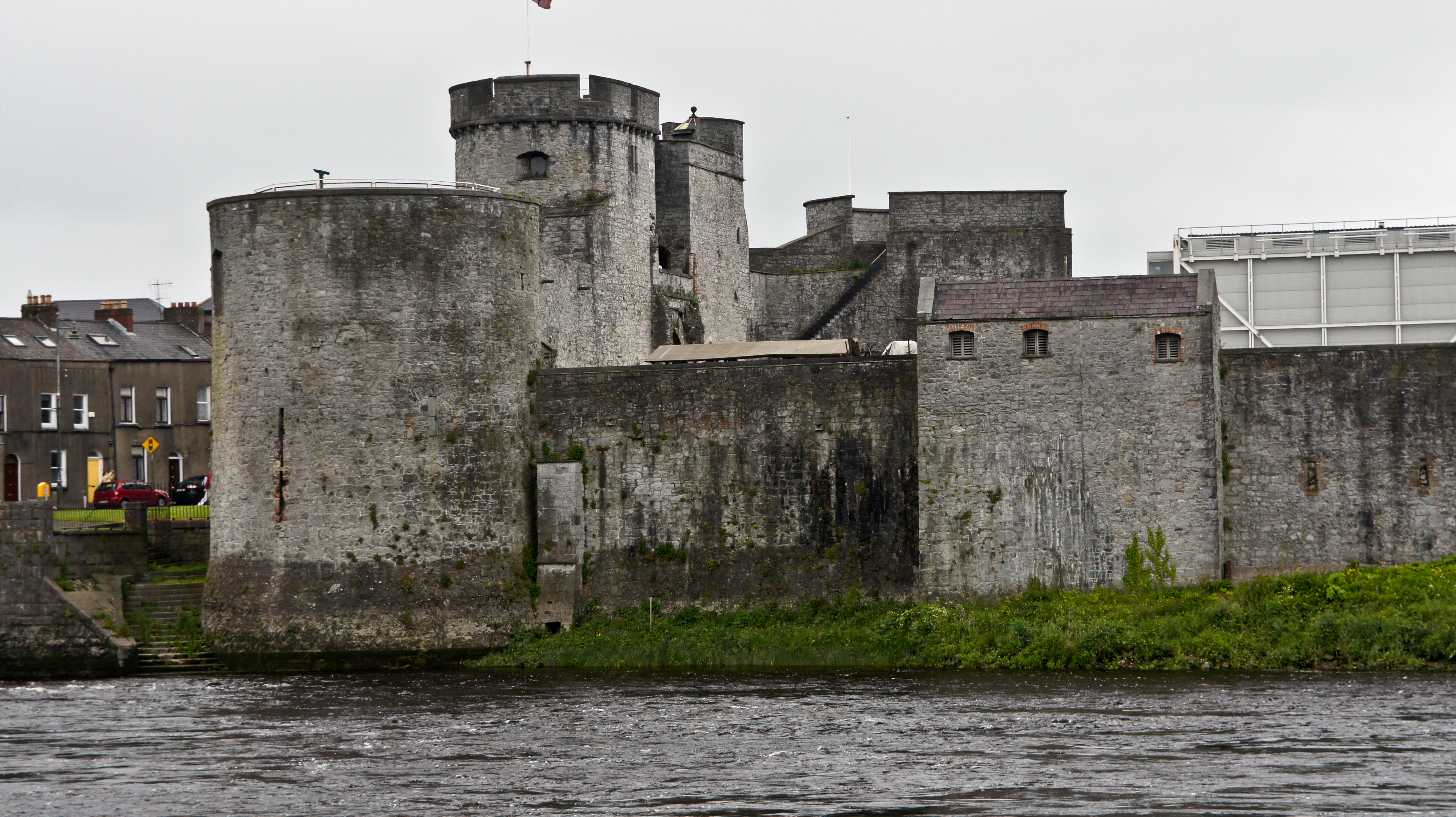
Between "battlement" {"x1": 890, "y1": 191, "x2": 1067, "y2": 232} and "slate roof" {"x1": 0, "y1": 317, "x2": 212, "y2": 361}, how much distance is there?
2120cm

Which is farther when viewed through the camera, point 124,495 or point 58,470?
point 58,470

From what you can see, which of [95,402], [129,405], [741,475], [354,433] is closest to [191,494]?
[95,402]

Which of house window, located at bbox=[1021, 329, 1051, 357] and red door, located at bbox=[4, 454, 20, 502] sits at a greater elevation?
house window, located at bbox=[1021, 329, 1051, 357]

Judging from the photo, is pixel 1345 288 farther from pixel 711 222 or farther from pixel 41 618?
pixel 41 618

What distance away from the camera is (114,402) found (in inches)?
2283

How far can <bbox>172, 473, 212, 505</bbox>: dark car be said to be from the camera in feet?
169

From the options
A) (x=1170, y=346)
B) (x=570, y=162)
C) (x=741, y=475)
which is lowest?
(x=741, y=475)

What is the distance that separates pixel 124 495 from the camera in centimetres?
5162

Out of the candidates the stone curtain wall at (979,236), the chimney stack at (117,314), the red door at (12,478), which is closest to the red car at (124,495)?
the red door at (12,478)

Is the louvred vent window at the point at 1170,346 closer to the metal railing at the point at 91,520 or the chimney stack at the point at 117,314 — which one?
the metal railing at the point at 91,520

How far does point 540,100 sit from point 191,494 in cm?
1683

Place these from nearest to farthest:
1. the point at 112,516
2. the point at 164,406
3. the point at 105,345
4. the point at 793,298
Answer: the point at 112,516 < the point at 793,298 < the point at 105,345 < the point at 164,406

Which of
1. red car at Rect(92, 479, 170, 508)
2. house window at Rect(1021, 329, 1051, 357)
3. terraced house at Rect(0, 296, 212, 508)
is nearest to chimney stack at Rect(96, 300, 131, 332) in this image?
terraced house at Rect(0, 296, 212, 508)

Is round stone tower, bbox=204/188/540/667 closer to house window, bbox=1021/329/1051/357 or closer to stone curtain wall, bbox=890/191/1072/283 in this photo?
house window, bbox=1021/329/1051/357
